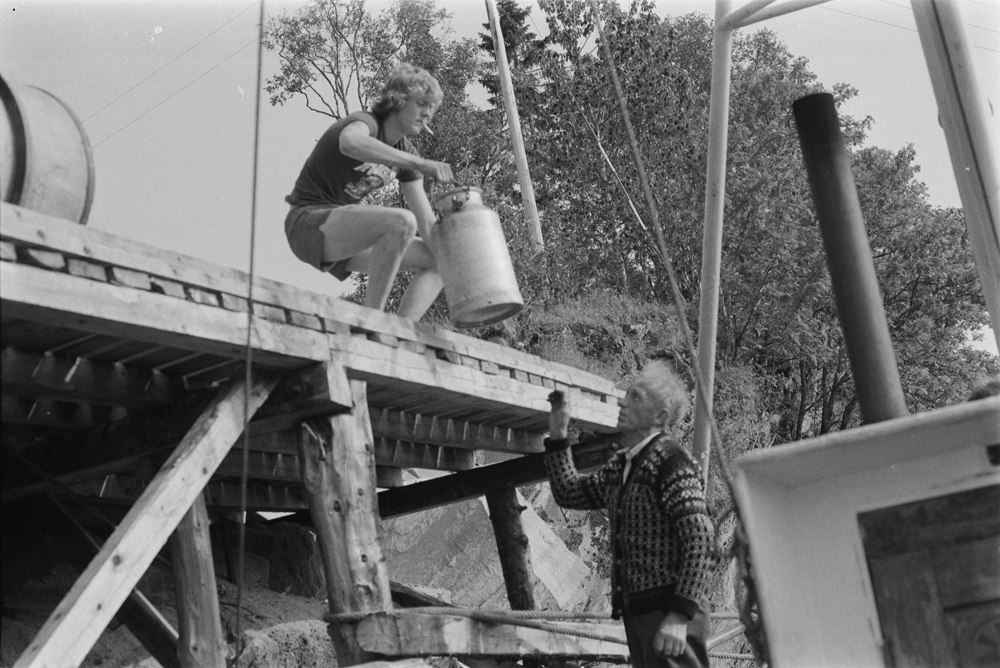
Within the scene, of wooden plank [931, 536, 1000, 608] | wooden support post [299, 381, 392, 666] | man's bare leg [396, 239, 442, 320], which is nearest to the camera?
wooden plank [931, 536, 1000, 608]

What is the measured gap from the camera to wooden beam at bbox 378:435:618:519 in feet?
24.2

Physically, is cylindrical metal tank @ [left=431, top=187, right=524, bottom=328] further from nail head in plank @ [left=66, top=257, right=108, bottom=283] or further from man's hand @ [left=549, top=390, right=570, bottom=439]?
nail head in plank @ [left=66, top=257, right=108, bottom=283]

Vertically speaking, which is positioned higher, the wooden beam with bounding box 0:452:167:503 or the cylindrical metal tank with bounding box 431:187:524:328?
the cylindrical metal tank with bounding box 431:187:524:328

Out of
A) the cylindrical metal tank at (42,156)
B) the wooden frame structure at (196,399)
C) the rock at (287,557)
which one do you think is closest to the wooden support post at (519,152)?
the rock at (287,557)

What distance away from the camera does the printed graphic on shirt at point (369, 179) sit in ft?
18.4

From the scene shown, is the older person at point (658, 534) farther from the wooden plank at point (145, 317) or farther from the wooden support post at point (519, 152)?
the wooden support post at point (519, 152)

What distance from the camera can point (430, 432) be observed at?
6.81 m

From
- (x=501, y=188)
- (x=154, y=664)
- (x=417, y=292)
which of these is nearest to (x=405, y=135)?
(x=417, y=292)

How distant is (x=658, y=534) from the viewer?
4.28m

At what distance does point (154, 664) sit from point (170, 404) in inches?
96.1

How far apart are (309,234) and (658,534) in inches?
93.8

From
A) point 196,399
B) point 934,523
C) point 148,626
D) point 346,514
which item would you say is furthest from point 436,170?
point 934,523

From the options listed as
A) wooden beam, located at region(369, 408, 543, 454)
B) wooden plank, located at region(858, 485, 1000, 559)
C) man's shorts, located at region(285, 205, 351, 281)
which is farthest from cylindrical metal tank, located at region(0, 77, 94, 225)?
wooden plank, located at region(858, 485, 1000, 559)

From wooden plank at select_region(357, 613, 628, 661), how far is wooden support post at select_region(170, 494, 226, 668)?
1.01 meters
